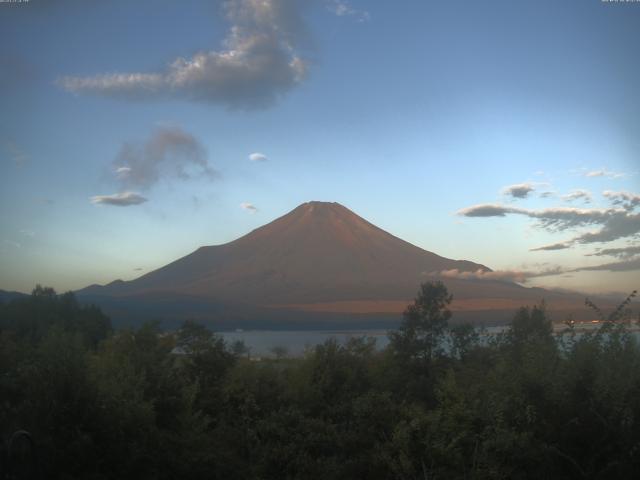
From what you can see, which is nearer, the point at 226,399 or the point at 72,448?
the point at 72,448

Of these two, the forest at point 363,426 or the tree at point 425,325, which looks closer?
the forest at point 363,426

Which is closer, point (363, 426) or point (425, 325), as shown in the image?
point (363, 426)

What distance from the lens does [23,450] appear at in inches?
229

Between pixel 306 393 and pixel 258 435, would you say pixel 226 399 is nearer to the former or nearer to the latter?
pixel 306 393

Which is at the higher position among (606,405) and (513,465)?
(606,405)

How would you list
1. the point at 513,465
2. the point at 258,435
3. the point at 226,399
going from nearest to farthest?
the point at 513,465, the point at 258,435, the point at 226,399

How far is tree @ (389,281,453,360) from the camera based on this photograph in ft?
95.4

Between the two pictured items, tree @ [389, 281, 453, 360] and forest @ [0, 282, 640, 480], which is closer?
forest @ [0, 282, 640, 480]

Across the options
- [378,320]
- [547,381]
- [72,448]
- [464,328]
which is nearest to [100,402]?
[72,448]

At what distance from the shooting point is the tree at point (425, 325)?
1145 inches

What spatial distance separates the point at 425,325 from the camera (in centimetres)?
3028

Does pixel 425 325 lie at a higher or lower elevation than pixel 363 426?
higher

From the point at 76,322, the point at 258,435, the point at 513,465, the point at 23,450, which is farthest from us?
the point at 76,322

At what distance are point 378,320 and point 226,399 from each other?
219 feet
